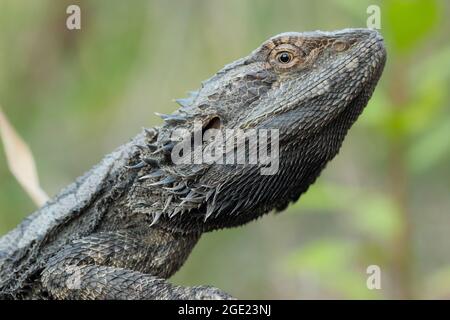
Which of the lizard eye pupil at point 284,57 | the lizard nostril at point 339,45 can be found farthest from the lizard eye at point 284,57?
the lizard nostril at point 339,45

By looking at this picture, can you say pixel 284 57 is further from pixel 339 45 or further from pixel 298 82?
pixel 339 45

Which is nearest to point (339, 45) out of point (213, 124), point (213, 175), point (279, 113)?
point (279, 113)

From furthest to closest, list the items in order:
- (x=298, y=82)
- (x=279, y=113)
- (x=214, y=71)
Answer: (x=214, y=71)
(x=298, y=82)
(x=279, y=113)

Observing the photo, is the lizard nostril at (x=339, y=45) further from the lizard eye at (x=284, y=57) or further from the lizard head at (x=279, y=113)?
the lizard eye at (x=284, y=57)

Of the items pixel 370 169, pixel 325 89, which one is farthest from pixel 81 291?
pixel 370 169

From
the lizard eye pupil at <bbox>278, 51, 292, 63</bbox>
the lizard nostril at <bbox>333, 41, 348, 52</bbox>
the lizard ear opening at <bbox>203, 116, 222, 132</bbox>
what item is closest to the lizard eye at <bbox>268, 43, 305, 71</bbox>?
the lizard eye pupil at <bbox>278, 51, 292, 63</bbox>

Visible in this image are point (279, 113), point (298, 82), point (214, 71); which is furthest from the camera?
point (214, 71)
